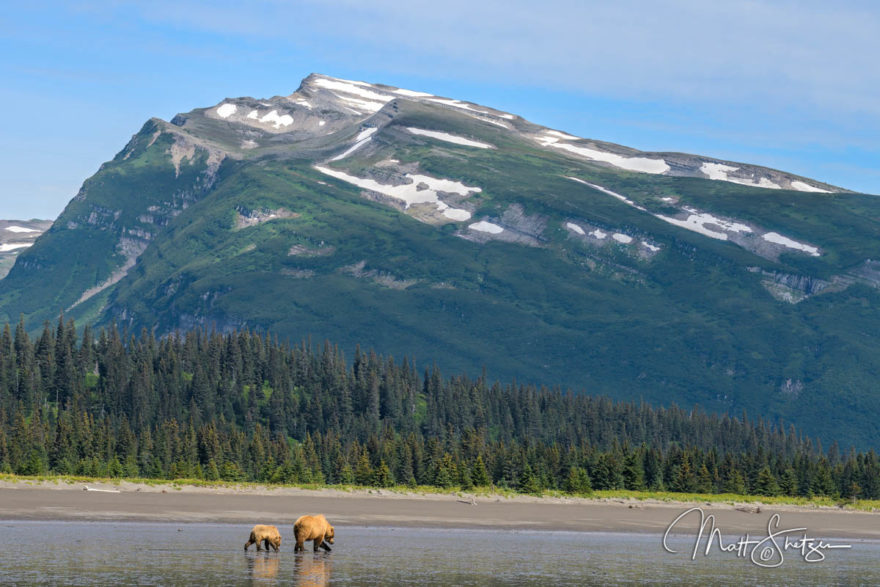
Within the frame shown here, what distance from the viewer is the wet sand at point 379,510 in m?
97.8

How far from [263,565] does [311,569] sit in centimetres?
292

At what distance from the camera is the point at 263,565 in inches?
2596

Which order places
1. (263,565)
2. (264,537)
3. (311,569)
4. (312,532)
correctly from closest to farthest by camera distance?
(311,569), (263,565), (264,537), (312,532)

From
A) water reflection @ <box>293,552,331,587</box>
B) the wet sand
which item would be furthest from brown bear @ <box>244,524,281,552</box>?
the wet sand

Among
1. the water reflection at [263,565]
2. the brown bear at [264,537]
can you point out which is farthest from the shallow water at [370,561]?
the brown bear at [264,537]

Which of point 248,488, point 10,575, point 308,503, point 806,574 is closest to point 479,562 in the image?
point 806,574

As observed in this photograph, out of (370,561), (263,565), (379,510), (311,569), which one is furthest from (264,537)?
(379,510)

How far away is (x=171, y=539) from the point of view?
78500 mm

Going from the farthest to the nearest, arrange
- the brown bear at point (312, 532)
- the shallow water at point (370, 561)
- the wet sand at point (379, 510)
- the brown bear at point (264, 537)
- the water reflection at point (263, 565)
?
1. the wet sand at point (379, 510)
2. the brown bear at point (312, 532)
3. the brown bear at point (264, 537)
4. the water reflection at point (263, 565)
5. the shallow water at point (370, 561)

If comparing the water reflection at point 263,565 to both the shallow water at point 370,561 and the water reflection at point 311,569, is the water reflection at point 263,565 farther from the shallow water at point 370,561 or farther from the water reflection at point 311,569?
the water reflection at point 311,569

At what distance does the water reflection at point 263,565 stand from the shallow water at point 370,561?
Answer: 0.06 m

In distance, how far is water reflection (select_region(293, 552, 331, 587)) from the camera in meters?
60.1

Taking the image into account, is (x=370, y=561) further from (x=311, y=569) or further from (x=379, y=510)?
(x=379, y=510)

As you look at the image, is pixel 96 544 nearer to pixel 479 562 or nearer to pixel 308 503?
pixel 479 562
